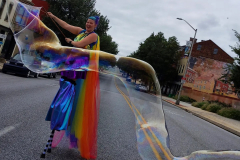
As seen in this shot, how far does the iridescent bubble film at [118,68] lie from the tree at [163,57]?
176ft

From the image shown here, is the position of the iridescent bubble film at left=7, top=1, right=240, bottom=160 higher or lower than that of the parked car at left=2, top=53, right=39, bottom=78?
higher

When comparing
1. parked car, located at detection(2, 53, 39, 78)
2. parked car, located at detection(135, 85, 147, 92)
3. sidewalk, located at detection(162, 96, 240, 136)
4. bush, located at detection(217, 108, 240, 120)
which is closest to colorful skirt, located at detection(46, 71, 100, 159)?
parked car, located at detection(135, 85, 147, 92)

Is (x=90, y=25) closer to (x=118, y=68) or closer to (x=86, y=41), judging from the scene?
(x=86, y=41)

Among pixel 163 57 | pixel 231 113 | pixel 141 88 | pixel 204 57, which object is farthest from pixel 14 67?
pixel 163 57

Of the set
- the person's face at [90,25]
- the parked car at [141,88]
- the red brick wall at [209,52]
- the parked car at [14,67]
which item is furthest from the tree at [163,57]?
the parked car at [141,88]

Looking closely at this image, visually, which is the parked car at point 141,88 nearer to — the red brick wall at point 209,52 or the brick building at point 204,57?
the brick building at point 204,57

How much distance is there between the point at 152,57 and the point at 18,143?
5707 cm

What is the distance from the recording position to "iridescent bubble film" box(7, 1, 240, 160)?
3146mm

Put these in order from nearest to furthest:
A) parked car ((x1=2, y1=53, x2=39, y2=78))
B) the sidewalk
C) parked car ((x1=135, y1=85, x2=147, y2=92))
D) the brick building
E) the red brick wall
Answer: parked car ((x1=135, y1=85, x2=147, y2=92)) < the sidewalk < parked car ((x1=2, y1=53, x2=39, y2=78)) < the brick building < the red brick wall

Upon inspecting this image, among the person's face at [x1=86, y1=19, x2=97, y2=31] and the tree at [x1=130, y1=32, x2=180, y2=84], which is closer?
the person's face at [x1=86, y1=19, x2=97, y2=31]

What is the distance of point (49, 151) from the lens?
4.10 metres

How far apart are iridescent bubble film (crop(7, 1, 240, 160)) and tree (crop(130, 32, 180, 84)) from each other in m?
53.8

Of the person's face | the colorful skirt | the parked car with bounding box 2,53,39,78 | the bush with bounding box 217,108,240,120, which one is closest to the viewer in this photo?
the colorful skirt

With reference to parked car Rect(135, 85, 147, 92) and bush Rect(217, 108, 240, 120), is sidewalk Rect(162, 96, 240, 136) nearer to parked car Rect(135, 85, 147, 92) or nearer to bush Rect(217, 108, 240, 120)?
bush Rect(217, 108, 240, 120)
